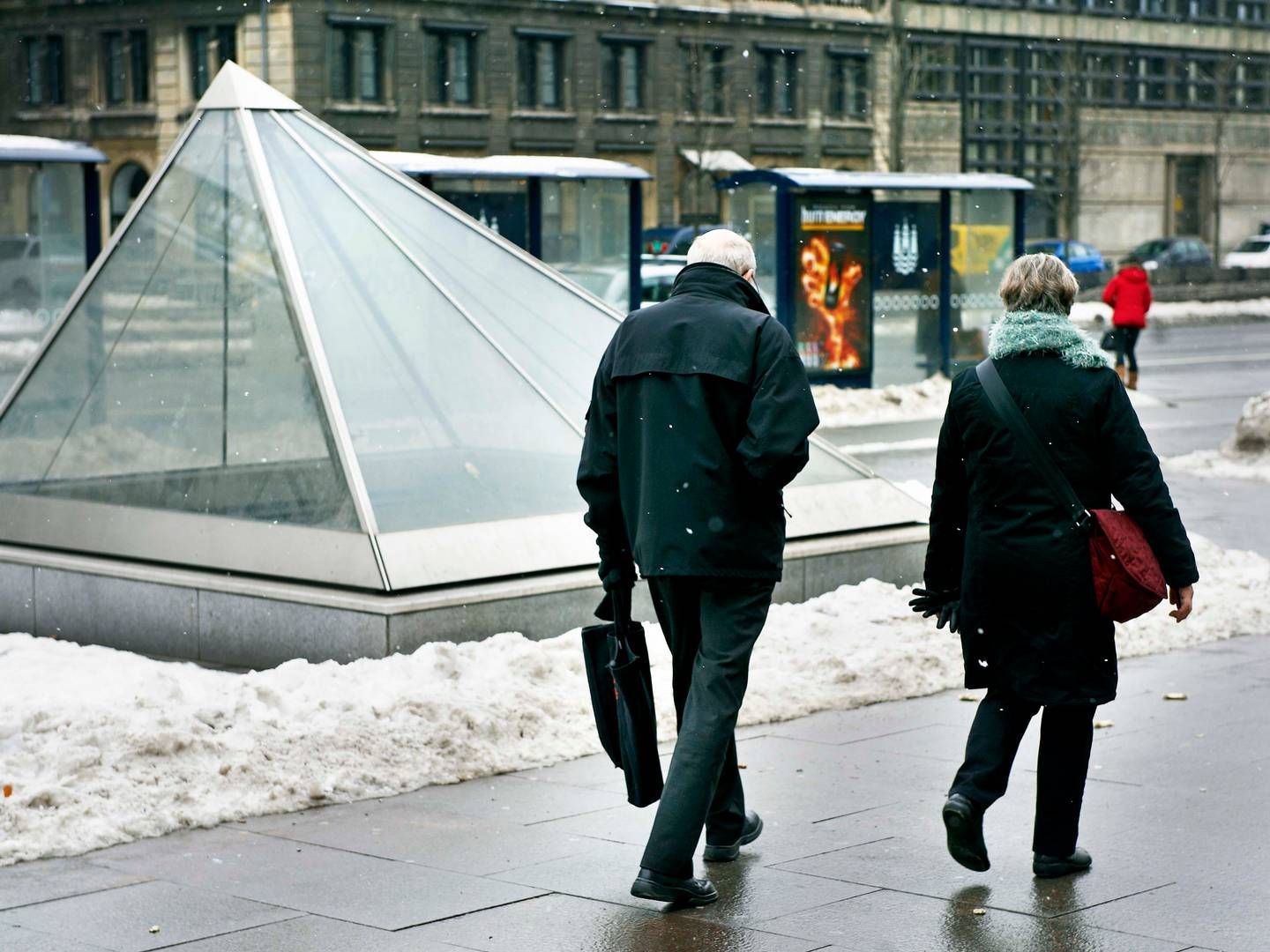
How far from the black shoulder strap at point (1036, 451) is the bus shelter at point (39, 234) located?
47.5 ft

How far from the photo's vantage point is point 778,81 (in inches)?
2461

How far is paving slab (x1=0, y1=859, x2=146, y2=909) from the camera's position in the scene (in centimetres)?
512

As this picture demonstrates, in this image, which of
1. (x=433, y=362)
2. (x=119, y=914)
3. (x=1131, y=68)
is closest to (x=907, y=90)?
(x=1131, y=68)

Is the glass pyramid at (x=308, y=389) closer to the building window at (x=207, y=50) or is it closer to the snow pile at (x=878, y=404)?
the snow pile at (x=878, y=404)

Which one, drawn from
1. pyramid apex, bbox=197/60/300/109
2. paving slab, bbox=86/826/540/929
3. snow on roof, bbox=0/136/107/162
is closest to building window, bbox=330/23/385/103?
snow on roof, bbox=0/136/107/162

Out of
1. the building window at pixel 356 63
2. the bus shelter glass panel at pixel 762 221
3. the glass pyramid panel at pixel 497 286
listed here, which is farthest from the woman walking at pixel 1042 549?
the building window at pixel 356 63

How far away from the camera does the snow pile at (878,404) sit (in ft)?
67.4

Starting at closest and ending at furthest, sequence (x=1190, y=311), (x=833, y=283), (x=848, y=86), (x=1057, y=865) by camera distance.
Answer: (x=1057, y=865) → (x=833, y=283) → (x=1190, y=311) → (x=848, y=86)

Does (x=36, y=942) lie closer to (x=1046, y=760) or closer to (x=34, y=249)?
(x=1046, y=760)

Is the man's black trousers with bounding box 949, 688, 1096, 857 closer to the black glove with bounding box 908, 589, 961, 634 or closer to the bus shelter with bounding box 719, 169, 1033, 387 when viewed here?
the black glove with bounding box 908, 589, 961, 634

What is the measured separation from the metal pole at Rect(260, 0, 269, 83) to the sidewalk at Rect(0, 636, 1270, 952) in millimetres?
46015

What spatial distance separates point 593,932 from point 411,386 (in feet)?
13.5

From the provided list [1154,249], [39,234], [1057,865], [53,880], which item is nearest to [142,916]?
[53,880]

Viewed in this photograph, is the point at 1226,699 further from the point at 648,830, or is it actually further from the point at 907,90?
the point at 907,90
